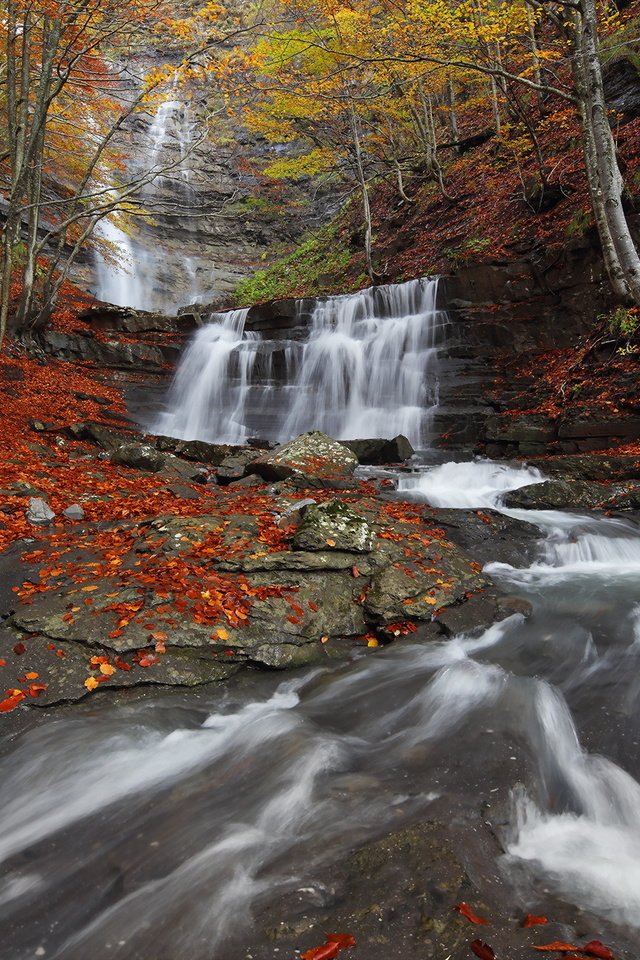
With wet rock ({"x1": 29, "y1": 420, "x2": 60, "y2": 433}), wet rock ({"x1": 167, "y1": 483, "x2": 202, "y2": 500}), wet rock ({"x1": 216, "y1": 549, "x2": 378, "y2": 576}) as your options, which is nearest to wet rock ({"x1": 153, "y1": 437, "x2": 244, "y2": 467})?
wet rock ({"x1": 29, "y1": 420, "x2": 60, "y2": 433})

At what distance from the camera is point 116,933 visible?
2008mm

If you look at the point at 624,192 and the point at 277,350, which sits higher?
the point at 624,192

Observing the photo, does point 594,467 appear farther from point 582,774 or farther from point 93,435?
point 93,435

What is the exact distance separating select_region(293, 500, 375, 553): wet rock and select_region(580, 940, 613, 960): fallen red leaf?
11.6 feet

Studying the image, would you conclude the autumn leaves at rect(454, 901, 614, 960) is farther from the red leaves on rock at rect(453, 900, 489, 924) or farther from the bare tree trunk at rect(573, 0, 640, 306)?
the bare tree trunk at rect(573, 0, 640, 306)

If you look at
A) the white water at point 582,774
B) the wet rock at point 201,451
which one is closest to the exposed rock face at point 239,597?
the white water at point 582,774

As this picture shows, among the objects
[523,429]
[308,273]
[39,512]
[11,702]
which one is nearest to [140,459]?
[39,512]

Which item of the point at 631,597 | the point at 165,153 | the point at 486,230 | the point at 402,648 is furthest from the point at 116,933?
the point at 165,153

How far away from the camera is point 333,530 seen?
5.30 m

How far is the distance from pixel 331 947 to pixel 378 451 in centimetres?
986

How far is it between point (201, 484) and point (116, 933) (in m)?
7.16

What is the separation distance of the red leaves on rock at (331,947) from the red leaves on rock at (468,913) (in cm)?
41

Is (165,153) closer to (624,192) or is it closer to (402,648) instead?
(624,192)

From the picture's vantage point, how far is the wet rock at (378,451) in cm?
1125
